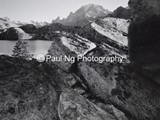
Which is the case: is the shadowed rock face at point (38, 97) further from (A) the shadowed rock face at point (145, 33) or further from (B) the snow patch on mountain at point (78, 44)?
(A) the shadowed rock face at point (145, 33)

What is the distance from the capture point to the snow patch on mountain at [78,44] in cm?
864

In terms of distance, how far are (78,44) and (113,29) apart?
3104 mm

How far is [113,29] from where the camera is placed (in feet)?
33.5

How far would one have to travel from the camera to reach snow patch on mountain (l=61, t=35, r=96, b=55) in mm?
8636

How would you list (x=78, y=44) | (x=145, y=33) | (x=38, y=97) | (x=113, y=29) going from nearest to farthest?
(x=145, y=33), (x=38, y=97), (x=78, y=44), (x=113, y=29)

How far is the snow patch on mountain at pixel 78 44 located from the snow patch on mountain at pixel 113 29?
1309 millimetres

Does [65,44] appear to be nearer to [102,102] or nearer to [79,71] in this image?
[79,71]

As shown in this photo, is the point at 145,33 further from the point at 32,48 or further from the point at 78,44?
the point at 32,48

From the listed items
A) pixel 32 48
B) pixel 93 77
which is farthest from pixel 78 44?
pixel 32 48

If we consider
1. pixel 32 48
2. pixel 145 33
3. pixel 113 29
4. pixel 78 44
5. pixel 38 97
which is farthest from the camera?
pixel 32 48

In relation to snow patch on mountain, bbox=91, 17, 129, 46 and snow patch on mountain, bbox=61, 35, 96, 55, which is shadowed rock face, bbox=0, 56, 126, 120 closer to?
snow patch on mountain, bbox=61, 35, 96, 55

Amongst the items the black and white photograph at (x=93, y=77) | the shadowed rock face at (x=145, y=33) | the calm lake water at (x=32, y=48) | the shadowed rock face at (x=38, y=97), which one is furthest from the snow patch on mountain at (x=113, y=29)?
the calm lake water at (x=32, y=48)

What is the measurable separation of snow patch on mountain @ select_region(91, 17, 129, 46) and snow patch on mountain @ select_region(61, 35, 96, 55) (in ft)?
4.29

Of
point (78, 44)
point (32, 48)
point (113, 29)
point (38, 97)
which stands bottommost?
point (38, 97)
